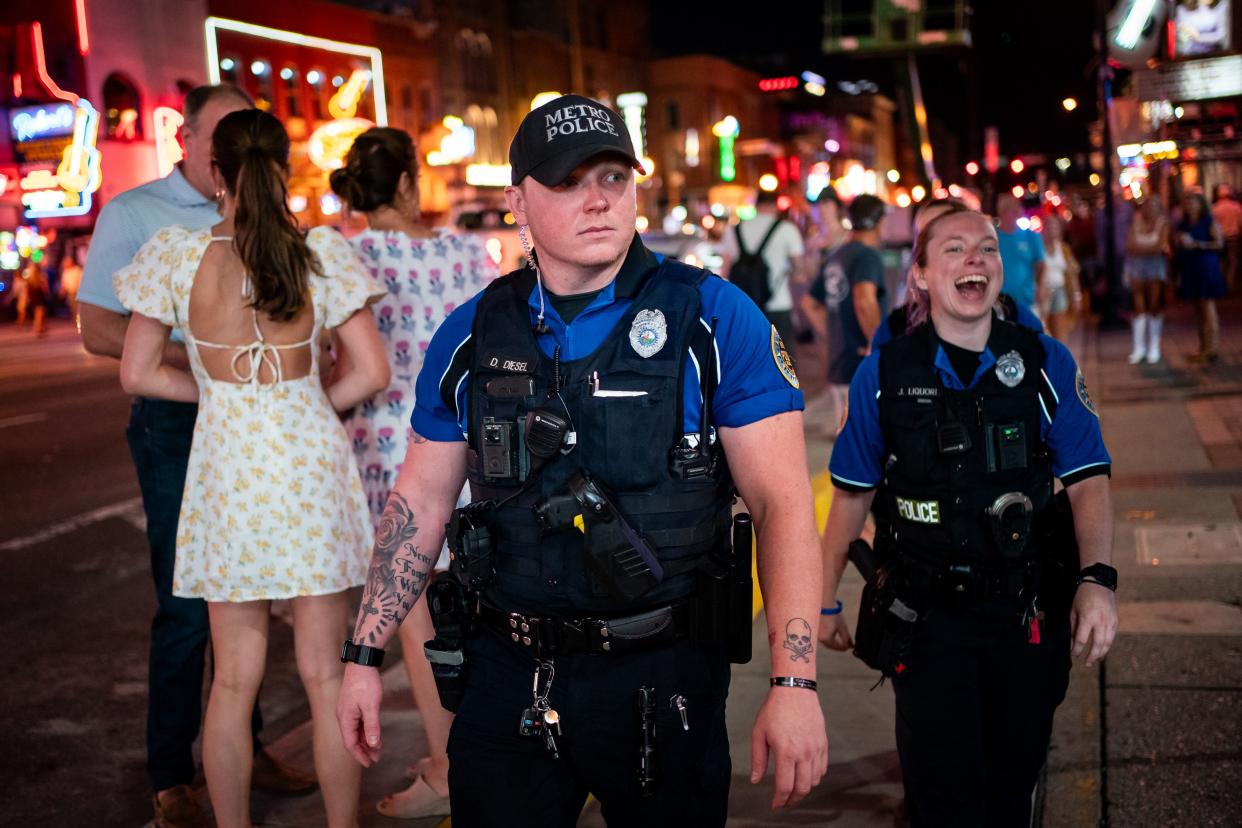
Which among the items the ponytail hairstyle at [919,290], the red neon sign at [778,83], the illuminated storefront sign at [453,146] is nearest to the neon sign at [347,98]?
the illuminated storefront sign at [453,146]

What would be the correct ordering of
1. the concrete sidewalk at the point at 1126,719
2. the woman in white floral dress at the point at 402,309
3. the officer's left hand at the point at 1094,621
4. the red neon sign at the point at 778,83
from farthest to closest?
the red neon sign at the point at 778,83 < the woman in white floral dress at the point at 402,309 < the concrete sidewalk at the point at 1126,719 < the officer's left hand at the point at 1094,621

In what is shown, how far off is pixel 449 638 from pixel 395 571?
0.27 meters

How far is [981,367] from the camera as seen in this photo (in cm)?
329

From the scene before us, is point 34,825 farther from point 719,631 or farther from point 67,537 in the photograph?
point 67,537

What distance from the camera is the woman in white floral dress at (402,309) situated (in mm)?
4184

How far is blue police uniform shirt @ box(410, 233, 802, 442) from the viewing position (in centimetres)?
243

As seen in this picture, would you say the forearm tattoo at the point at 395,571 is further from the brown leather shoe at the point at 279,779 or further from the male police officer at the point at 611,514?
the brown leather shoe at the point at 279,779

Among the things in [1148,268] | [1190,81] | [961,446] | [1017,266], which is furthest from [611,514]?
[1190,81]

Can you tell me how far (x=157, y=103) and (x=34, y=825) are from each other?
35787 mm

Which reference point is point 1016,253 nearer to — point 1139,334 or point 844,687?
point 844,687

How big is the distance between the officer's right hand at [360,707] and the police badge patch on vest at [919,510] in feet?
4.69

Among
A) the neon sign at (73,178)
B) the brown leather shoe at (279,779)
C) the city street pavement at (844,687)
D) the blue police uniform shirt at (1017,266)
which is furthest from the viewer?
the neon sign at (73,178)

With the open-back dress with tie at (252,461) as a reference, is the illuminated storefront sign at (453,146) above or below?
above

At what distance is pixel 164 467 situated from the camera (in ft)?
13.3
